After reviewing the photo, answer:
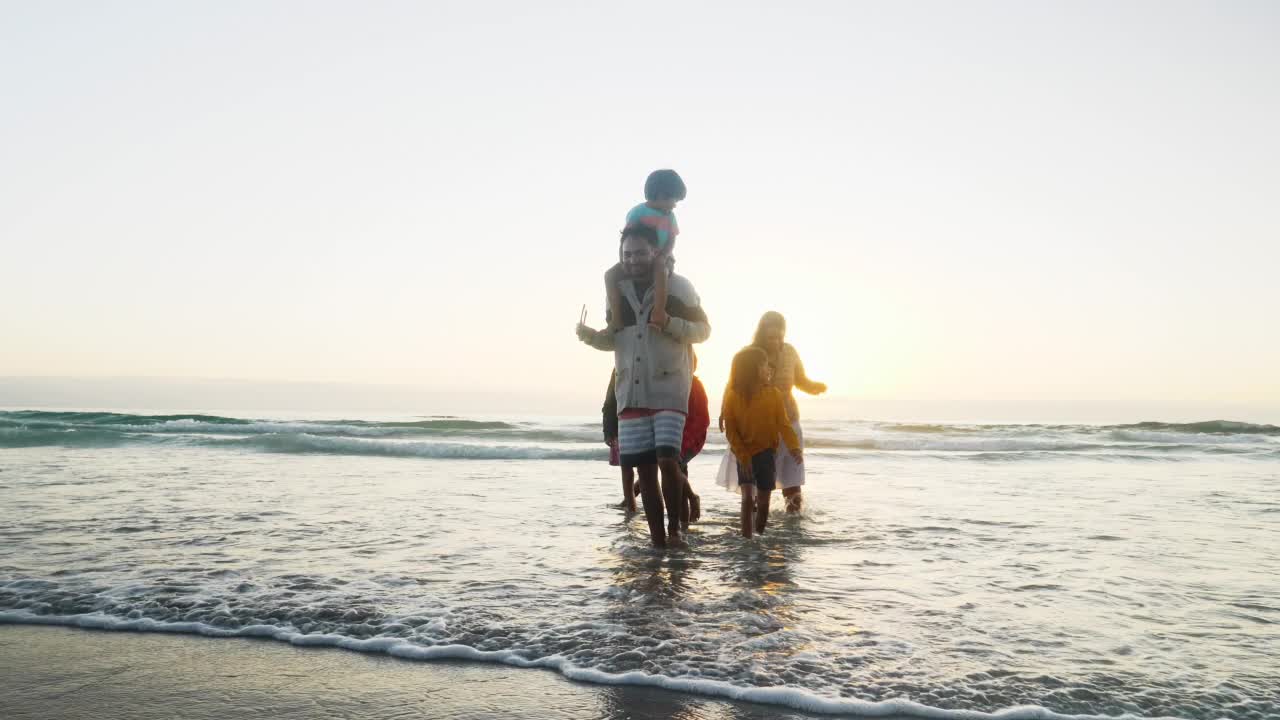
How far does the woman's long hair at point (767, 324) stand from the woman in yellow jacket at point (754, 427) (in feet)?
2.05

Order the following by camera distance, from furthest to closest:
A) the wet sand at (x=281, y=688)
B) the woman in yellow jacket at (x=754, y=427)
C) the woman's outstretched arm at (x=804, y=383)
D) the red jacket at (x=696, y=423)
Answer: the woman's outstretched arm at (x=804, y=383), the red jacket at (x=696, y=423), the woman in yellow jacket at (x=754, y=427), the wet sand at (x=281, y=688)

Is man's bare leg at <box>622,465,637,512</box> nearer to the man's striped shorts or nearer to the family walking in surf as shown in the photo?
the family walking in surf

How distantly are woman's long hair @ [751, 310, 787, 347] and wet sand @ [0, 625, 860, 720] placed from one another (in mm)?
4175

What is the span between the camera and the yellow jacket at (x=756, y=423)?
19.6ft

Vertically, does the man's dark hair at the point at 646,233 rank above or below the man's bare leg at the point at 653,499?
above

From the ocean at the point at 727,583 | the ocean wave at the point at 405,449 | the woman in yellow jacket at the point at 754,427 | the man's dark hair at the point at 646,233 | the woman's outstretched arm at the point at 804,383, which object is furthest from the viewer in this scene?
the ocean wave at the point at 405,449

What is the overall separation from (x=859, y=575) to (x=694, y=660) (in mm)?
1907

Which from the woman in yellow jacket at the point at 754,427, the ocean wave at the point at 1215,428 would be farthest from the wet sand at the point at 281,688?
the ocean wave at the point at 1215,428

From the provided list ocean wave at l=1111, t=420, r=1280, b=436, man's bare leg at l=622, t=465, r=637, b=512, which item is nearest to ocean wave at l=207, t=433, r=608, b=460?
man's bare leg at l=622, t=465, r=637, b=512

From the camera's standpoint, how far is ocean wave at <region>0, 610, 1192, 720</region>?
8.69 feet

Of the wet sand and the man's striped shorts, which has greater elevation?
the man's striped shorts

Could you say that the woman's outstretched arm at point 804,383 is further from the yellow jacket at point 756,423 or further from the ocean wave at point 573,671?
the ocean wave at point 573,671

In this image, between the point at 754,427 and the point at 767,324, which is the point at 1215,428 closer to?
the point at 767,324

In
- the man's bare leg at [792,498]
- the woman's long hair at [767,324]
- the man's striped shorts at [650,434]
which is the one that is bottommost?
the man's bare leg at [792,498]
